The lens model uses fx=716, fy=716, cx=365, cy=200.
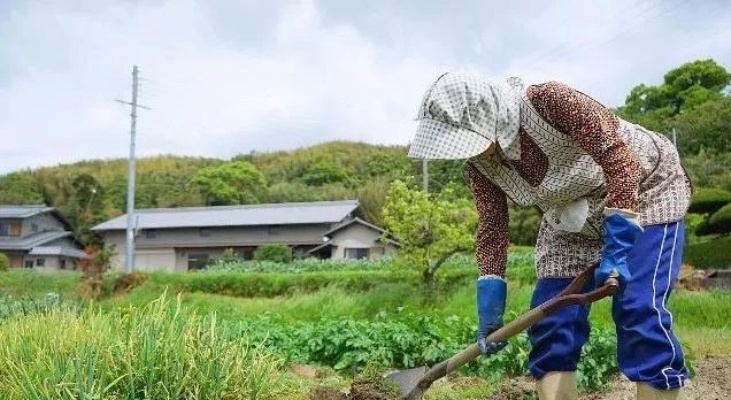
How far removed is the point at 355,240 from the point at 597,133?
1223 inches

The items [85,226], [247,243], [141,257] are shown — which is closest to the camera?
[247,243]

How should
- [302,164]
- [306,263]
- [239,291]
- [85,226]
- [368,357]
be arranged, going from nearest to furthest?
[368,357] < [239,291] < [306,263] < [85,226] < [302,164]

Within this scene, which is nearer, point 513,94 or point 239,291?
point 513,94

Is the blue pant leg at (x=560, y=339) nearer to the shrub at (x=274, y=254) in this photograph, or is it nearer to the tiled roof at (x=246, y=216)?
the shrub at (x=274, y=254)

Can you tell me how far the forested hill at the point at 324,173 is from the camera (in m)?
26.5

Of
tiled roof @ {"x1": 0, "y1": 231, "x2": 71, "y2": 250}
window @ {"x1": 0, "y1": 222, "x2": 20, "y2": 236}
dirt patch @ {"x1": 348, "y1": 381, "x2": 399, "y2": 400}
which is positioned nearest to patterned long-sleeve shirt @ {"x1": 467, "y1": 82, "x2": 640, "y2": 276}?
dirt patch @ {"x1": 348, "y1": 381, "x2": 399, "y2": 400}

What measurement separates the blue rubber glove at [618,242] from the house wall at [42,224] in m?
38.5

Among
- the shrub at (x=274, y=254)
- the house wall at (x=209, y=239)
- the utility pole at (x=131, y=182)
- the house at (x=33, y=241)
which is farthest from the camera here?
the house at (x=33, y=241)

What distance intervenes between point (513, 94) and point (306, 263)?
2378 cm

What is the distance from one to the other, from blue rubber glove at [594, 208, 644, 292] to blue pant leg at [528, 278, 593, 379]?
324 mm

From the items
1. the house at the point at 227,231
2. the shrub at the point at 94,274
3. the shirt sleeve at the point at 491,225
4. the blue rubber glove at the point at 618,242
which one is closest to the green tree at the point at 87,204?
the house at the point at 227,231

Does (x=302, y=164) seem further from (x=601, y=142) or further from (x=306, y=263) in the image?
(x=601, y=142)

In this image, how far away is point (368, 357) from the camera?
4.28m

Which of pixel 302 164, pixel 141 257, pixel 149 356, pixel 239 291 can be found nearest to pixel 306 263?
pixel 239 291
